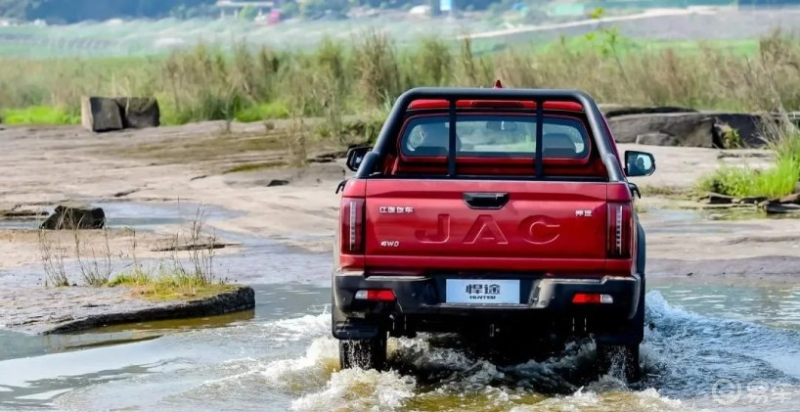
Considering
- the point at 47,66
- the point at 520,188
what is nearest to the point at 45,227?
the point at 520,188

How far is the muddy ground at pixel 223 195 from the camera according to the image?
46.8 feet

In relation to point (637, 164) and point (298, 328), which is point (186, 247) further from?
point (637, 164)

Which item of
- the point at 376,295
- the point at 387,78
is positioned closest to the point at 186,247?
the point at 376,295

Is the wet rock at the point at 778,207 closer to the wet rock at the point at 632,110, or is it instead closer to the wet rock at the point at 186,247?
the wet rock at the point at 186,247

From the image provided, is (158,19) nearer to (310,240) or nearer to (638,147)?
(638,147)

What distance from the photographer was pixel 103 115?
3400 cm

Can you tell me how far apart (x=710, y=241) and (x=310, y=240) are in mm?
4037

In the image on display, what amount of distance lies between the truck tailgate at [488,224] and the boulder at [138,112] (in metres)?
25.7

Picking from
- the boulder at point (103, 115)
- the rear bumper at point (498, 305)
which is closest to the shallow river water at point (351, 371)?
the rear bumper at point (498, 305)

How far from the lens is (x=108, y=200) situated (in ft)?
71.2

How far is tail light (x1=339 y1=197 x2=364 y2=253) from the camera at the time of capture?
9000mm

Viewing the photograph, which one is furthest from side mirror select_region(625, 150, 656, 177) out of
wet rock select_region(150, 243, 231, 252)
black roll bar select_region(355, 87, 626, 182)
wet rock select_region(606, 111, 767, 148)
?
wet rock select_region(606, 111, 767, 148)

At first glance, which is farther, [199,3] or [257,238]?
[199,3]

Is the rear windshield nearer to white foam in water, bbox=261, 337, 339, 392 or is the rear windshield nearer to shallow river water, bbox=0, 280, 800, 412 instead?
shallow river water, bbox=0, 280, 800, 412
